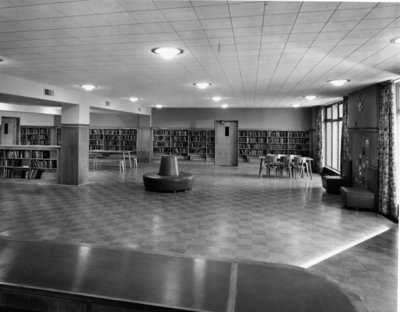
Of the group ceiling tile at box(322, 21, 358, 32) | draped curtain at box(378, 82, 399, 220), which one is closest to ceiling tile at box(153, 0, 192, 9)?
ceiling tile at box(322, 21, 358, 32)

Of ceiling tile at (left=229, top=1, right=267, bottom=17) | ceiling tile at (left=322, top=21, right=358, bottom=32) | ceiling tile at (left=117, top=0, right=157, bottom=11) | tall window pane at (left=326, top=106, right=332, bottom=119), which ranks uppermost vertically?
tall window pane at (left=326, top=106, right=332, bottom=119)

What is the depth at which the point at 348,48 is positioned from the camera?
4691mm

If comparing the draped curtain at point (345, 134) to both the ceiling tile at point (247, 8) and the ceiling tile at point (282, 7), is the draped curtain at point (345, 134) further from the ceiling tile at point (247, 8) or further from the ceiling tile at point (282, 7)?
the ceiling tile at point (247, 8)

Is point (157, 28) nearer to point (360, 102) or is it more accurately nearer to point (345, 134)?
point (360, 102)

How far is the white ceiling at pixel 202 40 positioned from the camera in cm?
332

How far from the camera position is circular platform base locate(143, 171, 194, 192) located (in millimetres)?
8359

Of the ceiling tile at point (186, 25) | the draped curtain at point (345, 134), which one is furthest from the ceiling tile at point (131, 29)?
the draped curtain at point (345, 134)

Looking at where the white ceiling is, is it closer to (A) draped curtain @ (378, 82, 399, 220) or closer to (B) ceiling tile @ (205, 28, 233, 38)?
(B) ceiling tile @ (205, 28, 233, 38)

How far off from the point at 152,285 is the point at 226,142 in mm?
15017

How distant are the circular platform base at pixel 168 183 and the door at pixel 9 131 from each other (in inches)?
446

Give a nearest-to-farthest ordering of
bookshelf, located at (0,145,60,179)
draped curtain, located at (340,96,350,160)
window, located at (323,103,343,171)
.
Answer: draped curtain, located at (340,96,350,160) < bookshelf, located at (0,145,60,179) < window, located at (323,103,343,171)

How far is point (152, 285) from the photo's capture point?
1458mm

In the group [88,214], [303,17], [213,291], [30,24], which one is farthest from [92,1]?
[88,214]

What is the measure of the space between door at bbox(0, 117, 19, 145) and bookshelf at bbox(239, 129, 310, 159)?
1240 cm
